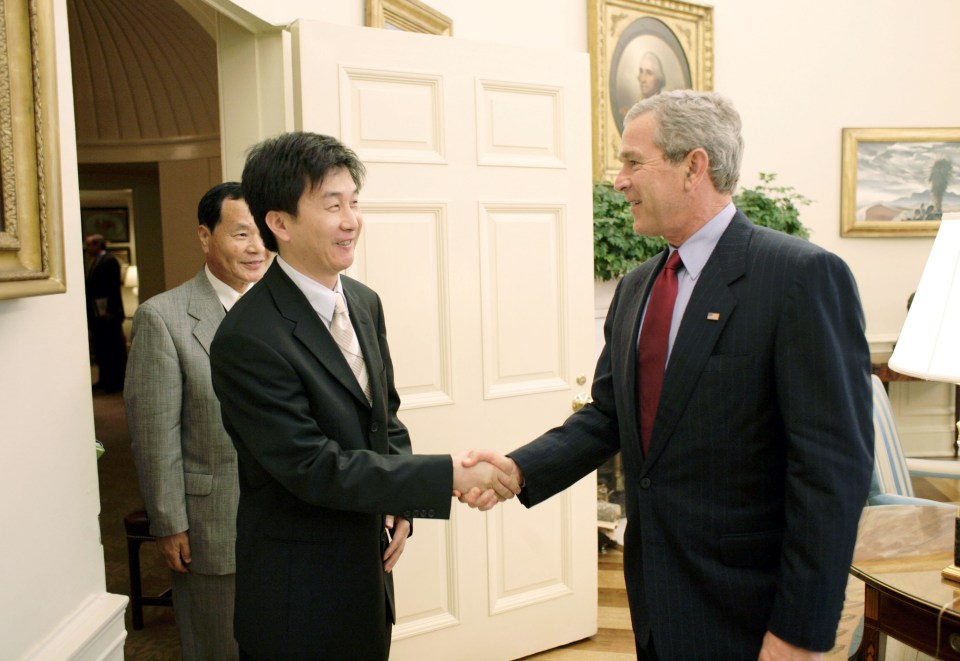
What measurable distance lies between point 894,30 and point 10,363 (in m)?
6.66

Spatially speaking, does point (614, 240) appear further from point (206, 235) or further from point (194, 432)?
point (194, 432)

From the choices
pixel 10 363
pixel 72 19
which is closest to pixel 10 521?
pixel 10 363

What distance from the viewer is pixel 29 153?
130 centimetres

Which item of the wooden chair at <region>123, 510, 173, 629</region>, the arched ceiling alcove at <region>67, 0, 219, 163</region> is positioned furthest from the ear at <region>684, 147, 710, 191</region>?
the arched ceiling alcove at <region>67, 0, 219, 163</region>

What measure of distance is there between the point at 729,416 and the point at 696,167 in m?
0.53

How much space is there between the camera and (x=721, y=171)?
1.69 m

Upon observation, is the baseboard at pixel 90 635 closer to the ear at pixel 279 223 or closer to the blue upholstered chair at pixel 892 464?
the ear at pixel 279 223

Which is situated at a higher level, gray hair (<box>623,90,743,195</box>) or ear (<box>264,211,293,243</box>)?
gray hair (<box>623,90,743,195</box>)

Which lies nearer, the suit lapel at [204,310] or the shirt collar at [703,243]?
the shirt collar at [703,243]

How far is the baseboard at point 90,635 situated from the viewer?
149cm

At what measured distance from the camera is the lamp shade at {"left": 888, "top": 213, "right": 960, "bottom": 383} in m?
1.92

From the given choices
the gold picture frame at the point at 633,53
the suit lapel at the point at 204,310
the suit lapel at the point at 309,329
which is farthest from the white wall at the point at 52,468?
the gold picture frame at the point at 633,53

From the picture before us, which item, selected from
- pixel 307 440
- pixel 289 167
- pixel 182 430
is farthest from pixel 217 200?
pixel 307 440

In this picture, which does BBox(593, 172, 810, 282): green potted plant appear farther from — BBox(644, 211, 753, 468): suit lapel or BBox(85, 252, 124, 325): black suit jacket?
BBox(85, 252, 124, 325): black suit jacket
